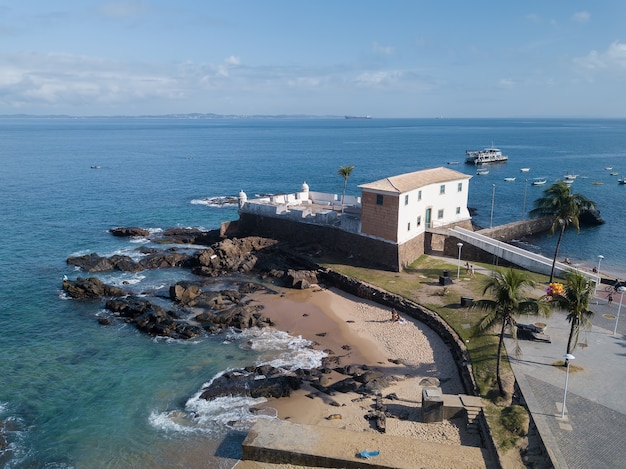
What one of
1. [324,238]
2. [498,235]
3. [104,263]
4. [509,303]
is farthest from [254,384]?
[498,235]

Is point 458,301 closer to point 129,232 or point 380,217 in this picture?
point 380,217

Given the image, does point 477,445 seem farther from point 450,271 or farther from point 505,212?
point 505,212

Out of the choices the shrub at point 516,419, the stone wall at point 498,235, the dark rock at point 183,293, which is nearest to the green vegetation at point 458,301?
the shrub at point 516,419

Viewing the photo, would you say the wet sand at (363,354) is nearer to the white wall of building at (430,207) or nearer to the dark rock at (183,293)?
the dark rock at (183,293)

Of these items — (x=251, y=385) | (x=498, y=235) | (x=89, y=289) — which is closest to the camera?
(x=251, y=385)

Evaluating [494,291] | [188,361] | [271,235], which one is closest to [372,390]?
[494,291]

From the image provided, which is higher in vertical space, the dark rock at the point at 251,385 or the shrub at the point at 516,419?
the shrub at the point at 516,419

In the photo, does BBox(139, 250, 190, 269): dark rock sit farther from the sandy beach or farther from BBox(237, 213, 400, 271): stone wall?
the sandy beach

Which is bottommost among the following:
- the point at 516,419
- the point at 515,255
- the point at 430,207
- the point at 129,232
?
the point at 129,232
